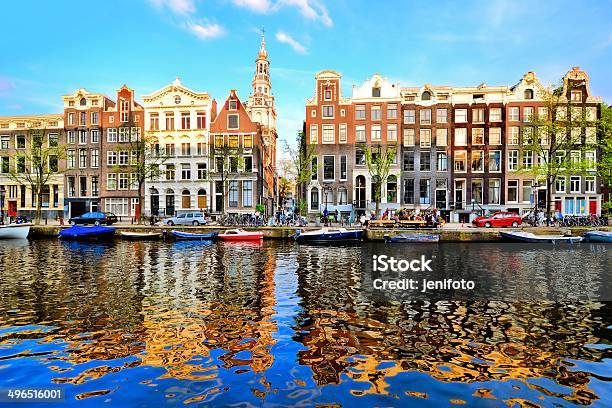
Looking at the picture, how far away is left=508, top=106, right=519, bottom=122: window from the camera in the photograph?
66938mm

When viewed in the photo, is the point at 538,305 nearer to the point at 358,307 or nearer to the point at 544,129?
the point at 358,307

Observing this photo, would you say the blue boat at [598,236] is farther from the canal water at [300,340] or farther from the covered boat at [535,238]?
the canal water at [300,340]

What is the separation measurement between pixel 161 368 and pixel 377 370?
5.61m

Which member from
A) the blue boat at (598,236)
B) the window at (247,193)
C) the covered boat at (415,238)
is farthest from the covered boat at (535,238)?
the window at (247,193)

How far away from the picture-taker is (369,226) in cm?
5103

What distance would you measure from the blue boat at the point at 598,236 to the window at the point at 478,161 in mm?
24240

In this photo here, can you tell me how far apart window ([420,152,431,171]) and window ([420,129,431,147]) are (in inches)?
61.2

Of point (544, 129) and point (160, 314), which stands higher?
point (544, 129)

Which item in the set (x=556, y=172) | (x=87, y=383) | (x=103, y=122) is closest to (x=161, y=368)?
(x=87, y=383)

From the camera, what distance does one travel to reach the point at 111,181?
236ft

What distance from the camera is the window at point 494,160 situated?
6738 centimetres

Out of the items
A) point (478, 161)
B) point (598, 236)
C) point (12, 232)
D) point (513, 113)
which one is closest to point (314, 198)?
point (478, 161)

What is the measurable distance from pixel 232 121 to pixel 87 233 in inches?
1229

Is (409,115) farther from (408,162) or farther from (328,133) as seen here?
(328,133)
